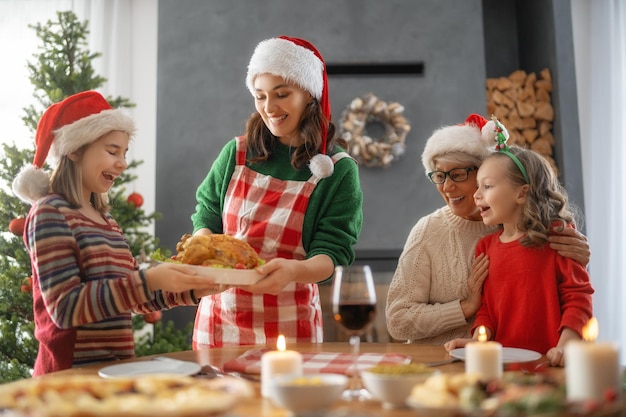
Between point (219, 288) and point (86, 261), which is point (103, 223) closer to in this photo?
point (86, 261)

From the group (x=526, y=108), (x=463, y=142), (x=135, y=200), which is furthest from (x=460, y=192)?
(x=526, y=108)

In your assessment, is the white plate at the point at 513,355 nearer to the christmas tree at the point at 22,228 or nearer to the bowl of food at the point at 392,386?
the bowl of food at the point at 392,386

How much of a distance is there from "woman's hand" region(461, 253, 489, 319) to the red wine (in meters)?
0.86

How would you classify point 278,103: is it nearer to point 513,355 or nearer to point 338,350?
point 338,350

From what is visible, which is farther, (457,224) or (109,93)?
(109,93)

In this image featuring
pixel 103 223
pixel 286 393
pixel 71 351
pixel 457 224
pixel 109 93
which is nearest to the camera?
pixel 286 393

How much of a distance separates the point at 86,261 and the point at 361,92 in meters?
3.12

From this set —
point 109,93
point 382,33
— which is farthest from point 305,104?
point 109,93

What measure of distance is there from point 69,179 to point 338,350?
841 millimetres

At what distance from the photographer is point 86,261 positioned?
1.70m

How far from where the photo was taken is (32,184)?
176cm

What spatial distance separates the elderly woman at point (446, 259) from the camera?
6.91 feet

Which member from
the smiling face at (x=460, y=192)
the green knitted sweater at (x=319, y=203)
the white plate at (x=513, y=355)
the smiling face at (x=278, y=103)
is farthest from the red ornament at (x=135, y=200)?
the white plate at (x=513, y=355)

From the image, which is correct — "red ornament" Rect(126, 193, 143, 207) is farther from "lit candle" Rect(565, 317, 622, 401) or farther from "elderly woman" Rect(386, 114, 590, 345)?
"lit candle" Rect(565, 317, 622, 401)
